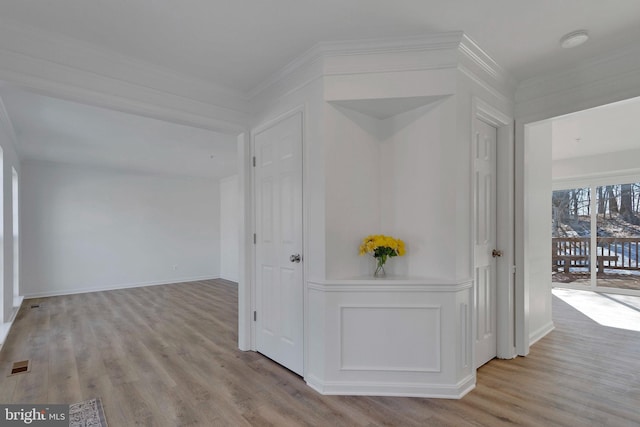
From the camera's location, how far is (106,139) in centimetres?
462

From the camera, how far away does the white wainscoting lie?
235cm

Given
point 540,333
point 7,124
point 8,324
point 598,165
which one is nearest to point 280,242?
point 540,333

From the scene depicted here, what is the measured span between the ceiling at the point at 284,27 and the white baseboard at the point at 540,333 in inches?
105

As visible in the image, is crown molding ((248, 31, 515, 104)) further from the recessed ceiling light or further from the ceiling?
the recessed ceiling light

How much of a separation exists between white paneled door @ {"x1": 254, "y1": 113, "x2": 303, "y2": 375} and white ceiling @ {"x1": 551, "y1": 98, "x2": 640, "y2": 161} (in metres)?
2.84

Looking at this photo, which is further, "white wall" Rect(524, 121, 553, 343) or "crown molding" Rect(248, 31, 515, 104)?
"white wall" Rect(524, 121, 553, 343)

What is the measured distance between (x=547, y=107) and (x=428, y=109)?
132 cm

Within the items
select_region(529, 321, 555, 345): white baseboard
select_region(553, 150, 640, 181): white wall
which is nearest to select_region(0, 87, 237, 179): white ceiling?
select_region(529, 321, 555, 345): white baseboard

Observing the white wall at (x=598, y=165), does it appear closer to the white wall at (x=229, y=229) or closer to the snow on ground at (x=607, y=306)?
the snow on ground at (x=607, y=306)

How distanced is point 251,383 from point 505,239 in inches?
103

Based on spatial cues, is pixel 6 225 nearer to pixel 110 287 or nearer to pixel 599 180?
pixel 110 287

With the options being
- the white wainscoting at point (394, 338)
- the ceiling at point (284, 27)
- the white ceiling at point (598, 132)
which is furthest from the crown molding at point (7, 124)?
the white ceiling at point (598, 132)

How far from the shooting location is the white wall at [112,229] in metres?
6.15

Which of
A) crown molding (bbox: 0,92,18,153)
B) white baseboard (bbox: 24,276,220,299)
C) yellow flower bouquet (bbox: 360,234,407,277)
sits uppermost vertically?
crown molding (bbox: 0,92,18,153)
